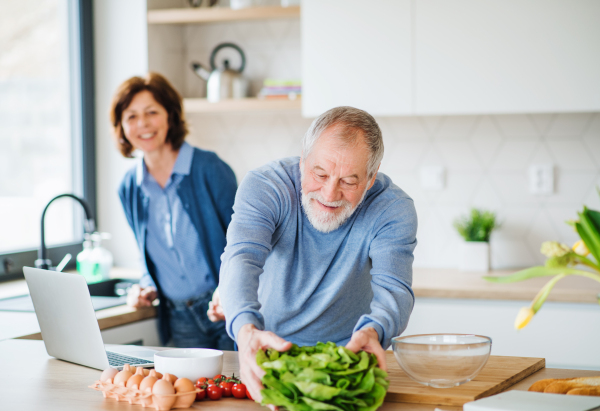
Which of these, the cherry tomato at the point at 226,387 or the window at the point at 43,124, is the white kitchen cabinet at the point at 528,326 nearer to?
the cherry tomato at the point at 226,387

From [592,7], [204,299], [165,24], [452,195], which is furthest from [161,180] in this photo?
[592,7]

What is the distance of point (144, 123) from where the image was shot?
2.37 m

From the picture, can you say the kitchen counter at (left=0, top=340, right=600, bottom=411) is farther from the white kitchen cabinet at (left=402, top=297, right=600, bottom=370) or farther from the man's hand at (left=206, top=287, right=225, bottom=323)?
the white kitchen cabinet at (left=402, top=297, right=600, bottom=370)

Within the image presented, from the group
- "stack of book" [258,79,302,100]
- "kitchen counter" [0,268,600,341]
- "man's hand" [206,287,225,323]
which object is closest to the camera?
"man's hand" [206,287,225,323]

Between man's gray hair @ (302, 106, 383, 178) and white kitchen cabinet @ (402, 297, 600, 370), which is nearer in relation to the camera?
man's gray hair @ (302, 106, 383, 178)

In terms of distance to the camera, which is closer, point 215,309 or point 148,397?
point 148,397

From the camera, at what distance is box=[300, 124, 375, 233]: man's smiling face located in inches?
56.6

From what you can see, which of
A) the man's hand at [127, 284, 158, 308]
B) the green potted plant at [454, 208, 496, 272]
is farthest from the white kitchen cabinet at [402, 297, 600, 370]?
the man's hand at [127, 284, 158, 308]

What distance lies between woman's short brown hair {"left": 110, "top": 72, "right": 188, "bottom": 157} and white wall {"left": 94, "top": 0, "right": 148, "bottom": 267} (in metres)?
0.75

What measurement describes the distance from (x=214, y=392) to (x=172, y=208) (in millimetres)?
1276

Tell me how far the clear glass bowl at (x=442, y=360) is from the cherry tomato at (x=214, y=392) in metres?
0.34

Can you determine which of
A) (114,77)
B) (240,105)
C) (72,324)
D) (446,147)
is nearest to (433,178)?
(446,147)

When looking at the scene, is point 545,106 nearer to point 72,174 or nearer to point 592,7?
point 592,7

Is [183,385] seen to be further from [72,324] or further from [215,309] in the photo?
[215,309]
